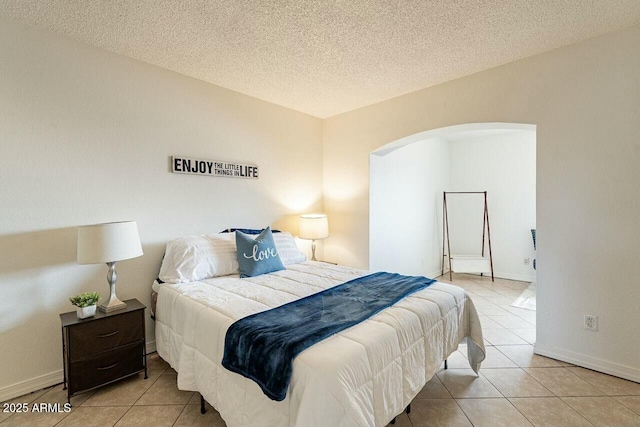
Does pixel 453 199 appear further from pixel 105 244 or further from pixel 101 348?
pixel 101 348

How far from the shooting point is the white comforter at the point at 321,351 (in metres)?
1.20

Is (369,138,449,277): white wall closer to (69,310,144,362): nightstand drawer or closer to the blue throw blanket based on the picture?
the blue throw blanket

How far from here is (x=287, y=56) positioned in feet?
8.29

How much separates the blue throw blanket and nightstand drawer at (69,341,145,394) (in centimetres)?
111

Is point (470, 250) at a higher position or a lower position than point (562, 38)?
lower

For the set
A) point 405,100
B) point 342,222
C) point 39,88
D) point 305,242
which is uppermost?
point 405,100

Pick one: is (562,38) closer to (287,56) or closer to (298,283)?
(287,56)

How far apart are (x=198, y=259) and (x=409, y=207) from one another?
10.9ft

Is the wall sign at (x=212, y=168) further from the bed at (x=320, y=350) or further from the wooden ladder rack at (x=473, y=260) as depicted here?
the wooden ladder rack at (x=473, y=260)

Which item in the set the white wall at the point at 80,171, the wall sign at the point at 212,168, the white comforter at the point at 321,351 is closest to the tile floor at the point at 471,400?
the white comforter at the point at 321,351

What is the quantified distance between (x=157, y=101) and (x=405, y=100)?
260cm

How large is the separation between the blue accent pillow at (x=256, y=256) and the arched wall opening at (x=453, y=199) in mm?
1533

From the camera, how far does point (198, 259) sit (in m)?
2.53

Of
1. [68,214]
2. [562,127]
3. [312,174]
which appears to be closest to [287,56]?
[312,174]
